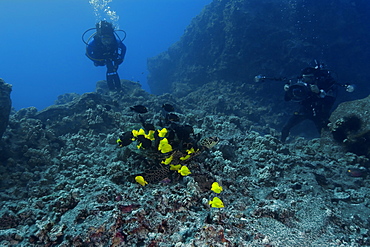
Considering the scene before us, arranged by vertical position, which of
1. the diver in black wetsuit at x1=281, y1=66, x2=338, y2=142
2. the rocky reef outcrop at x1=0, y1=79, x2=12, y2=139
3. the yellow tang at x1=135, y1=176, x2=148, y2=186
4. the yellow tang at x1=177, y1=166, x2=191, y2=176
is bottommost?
the yellow tang at x1=177, y1=166, x2=191, y2=176

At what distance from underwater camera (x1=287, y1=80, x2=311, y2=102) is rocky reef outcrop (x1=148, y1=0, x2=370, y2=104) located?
744 cm

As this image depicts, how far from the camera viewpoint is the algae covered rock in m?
6.18

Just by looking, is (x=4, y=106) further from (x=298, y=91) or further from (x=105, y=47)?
(x=298, y=91)

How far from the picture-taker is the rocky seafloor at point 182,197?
2.39m

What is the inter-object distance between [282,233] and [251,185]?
141 centimetres

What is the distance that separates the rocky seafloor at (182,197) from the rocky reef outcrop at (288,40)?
1074 centimetres

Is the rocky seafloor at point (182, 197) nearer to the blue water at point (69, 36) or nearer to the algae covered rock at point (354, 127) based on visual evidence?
the algae covered rock at point (354, 127)

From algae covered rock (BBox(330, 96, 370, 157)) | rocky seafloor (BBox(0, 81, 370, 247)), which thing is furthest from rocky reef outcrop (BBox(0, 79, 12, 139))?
algae covered rock (BBox(330, 96, 370, 157))

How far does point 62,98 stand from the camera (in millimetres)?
15781

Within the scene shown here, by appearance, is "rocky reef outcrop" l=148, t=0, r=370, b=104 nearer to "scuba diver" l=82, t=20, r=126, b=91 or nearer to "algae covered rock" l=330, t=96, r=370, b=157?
"scuba diver" l=82, t=20, r=126, b=91

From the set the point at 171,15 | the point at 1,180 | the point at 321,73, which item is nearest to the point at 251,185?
the point at 1,180

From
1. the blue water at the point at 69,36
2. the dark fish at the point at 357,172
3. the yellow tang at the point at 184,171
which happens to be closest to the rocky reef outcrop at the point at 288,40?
the dark fish at the point at 357,172

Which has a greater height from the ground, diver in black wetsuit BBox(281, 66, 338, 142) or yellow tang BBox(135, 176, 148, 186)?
diver in black wetsuit BBox(281, 66, 338, 142)

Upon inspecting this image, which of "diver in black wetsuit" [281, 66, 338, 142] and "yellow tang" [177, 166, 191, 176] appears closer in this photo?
"yellow tang" [177, 166, 191, 176]
